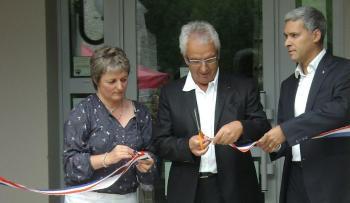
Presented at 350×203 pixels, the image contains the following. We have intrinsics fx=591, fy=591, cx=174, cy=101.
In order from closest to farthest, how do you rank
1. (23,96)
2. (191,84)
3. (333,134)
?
(333,134)
(191,84)
(23,96)

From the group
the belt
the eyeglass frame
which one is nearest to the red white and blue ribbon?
the belt

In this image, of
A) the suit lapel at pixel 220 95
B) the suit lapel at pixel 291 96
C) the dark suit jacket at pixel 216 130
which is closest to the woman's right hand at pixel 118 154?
the dark suit jacket at pixel 216 130

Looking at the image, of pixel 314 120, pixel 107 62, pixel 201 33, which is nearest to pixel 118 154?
pixel 107 62

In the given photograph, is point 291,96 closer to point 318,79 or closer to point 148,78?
point 318,79

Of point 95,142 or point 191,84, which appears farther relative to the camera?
point 191,84

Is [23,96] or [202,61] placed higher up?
[202,61]

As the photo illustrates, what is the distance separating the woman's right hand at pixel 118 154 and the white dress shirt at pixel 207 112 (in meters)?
0.45

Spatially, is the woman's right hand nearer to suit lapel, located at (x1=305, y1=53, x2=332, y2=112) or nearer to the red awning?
suit lapel, located at (x1=305, y1=53, x2=332, y2=112)

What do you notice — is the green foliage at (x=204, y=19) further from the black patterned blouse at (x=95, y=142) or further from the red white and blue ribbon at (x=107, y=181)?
the red white and blue ribbon at (x=107, y=181)

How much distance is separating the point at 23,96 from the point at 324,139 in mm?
2615

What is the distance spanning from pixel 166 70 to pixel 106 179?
200cm

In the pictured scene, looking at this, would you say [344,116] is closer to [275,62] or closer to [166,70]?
[275,62]

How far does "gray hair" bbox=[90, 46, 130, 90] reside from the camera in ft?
10.3

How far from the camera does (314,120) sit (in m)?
3.07
